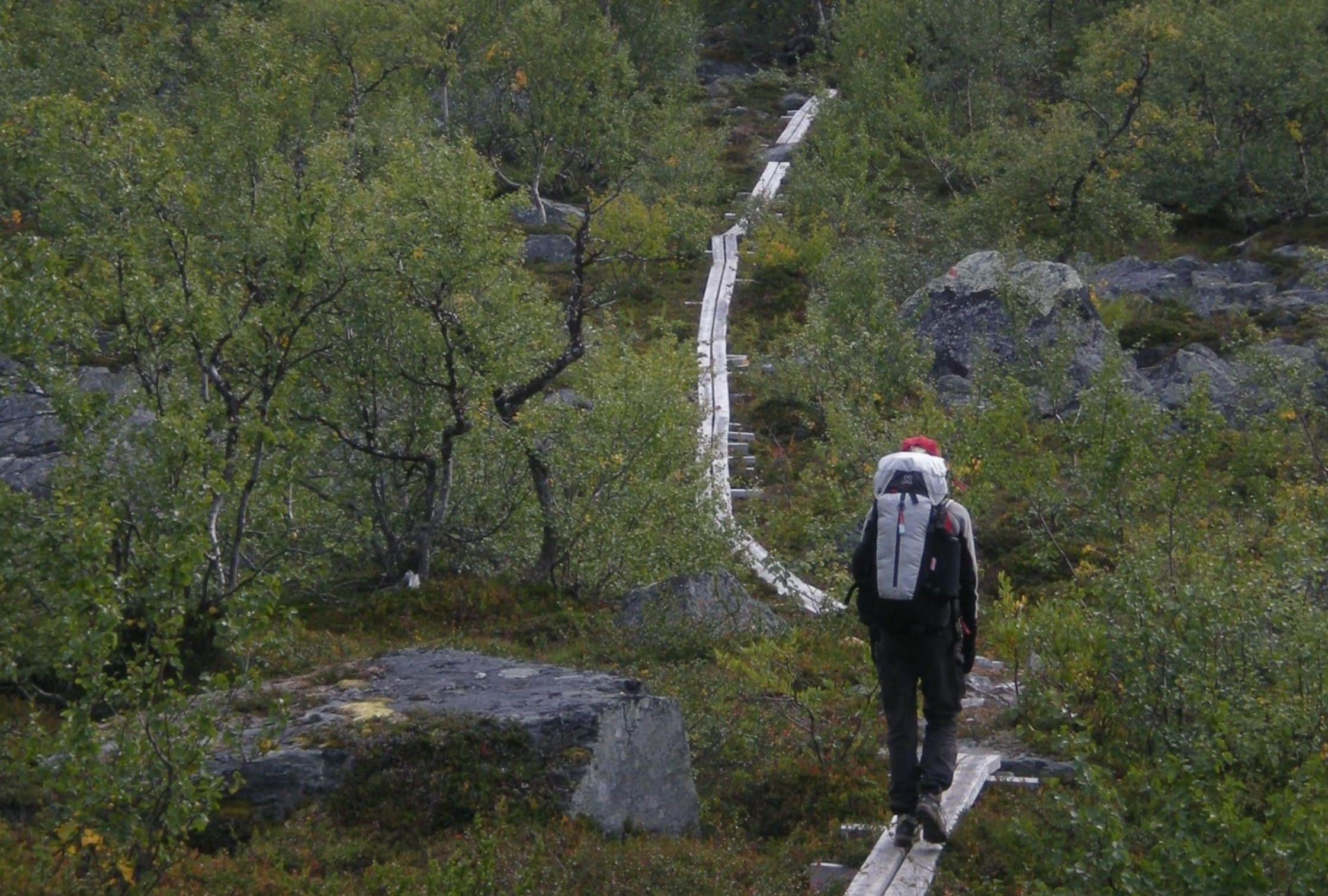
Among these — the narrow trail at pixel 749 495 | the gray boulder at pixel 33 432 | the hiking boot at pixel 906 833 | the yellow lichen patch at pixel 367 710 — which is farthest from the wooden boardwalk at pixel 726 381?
the gray boulder at pixel 33 432

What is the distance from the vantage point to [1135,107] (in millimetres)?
31094

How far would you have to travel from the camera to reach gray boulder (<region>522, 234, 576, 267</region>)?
30.1m

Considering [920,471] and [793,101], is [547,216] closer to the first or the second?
[793,101]

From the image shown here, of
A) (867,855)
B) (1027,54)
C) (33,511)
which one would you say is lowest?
(867,855)

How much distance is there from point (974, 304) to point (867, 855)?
17577mm

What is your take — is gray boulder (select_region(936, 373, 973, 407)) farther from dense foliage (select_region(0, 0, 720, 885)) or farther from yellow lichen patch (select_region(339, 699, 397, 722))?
yellow lichen patch (select_region(339, 699, 397, 722))

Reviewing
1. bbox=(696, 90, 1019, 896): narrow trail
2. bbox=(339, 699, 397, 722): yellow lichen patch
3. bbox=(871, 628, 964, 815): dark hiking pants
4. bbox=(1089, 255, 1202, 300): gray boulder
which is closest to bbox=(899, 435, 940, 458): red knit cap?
bbox=(871, 628, 964, 815): dark hiking pants

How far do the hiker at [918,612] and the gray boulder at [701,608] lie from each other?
4.68m

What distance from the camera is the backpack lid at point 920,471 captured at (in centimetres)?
642

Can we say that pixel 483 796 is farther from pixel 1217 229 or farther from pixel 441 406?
pixel 1217 229

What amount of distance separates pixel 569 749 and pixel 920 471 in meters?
2.49

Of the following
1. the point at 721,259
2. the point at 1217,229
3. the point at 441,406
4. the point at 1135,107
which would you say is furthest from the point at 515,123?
the point at 441,406

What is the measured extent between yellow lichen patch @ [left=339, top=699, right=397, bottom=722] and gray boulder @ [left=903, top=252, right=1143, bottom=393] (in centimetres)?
1407

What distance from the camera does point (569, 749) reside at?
7480 millimetres
